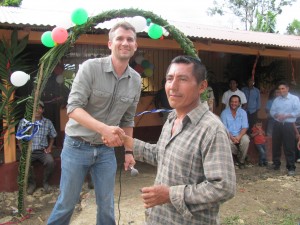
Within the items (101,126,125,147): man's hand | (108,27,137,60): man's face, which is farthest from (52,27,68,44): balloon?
(101,126,125,147): man's hand

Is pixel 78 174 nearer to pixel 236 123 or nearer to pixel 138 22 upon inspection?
pixel 138 22

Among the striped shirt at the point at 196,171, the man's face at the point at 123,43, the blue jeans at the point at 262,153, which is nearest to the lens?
the striped shirt at the point at 196,171

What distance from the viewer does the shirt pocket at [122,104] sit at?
2.80 m

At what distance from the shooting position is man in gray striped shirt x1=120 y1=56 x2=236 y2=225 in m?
1.46

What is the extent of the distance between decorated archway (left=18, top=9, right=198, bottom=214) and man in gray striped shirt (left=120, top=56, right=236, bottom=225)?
86.0 inches

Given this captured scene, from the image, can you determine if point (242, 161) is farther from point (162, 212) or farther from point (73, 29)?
point (162, 212)

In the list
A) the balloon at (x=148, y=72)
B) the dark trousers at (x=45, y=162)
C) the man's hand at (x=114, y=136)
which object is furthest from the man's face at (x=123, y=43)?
the balloon at (x=148, y=72)

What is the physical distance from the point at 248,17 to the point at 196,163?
107ft

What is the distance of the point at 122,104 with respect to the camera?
9.27 ft

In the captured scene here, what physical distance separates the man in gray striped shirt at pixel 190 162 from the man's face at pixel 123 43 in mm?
963

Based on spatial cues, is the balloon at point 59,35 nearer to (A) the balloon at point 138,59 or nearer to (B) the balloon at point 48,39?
(B) the balloon at point 48,39

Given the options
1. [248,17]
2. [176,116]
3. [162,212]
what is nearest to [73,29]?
[176,116]

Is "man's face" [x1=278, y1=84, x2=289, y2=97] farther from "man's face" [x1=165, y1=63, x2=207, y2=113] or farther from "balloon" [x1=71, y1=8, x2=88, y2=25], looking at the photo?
"man's face" [x1=165, y1=63, x2=207, y2=113]

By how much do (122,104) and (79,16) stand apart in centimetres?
129
